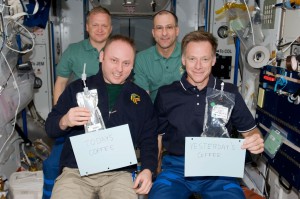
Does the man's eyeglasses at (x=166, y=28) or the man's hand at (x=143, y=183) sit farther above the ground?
the man's eyeglasses at (x=166, y=28)

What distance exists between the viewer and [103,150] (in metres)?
1.80

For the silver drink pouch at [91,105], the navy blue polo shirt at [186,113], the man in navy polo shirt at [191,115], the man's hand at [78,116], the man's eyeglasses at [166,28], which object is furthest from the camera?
the man's eyeglasses at [166,28]

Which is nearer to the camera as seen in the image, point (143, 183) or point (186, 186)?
point (143, 183)

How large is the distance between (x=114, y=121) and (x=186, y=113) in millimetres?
488

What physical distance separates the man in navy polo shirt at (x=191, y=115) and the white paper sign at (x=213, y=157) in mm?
120

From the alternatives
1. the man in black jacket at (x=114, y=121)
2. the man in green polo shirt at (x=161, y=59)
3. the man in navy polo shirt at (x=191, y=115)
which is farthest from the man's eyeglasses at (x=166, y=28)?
the man in black jacket at (x=114, y=121)

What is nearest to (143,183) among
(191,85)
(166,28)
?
(191,85)

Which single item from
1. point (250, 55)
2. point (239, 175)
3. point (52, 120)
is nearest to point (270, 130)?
point (250, 55)

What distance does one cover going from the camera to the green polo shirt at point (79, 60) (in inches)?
120

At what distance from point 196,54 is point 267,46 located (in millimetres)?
1139

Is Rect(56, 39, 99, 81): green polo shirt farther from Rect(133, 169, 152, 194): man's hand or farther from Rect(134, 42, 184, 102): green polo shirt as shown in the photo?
Rect(133, 169, 152, 194): man's hand

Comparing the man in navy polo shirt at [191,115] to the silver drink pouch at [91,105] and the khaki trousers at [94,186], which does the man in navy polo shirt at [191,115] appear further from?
the silver drink pouch at [91,105]

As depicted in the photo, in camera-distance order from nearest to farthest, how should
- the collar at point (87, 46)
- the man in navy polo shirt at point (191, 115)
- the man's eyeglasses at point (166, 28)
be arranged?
the man in navy polo shirt at point (191, 115)
the man's eyeglasses at point (166, 28)
the collar at point (87, 46)

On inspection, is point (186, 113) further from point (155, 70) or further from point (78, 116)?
point (155, 70)
